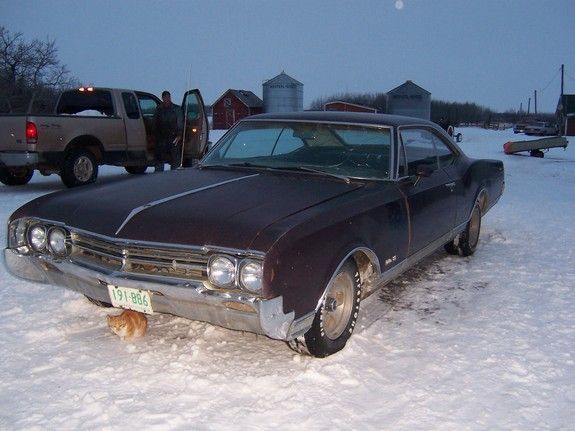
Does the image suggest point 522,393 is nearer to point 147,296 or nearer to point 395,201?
point 395,201

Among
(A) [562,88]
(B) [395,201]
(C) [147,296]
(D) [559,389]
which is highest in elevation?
(A) [562,88]

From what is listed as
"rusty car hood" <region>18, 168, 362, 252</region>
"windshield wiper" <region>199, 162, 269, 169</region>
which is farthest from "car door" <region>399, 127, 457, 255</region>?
"windshield wiper" <region>199, 162, 269, 169</region>

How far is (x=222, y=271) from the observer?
3.00 metres

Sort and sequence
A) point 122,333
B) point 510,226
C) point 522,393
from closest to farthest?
point 522,393 < point 122,333 < point 510,226

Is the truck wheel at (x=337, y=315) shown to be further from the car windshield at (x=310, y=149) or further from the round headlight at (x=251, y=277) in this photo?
the car windshield at (x=310, y=149)

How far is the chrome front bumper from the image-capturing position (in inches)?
115

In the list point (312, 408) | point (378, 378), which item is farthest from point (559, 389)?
point (312, 408)

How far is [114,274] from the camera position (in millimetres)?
3230

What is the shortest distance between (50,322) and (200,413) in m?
1.67

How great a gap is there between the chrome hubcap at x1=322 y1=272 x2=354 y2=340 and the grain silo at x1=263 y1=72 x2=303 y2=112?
4141 cm

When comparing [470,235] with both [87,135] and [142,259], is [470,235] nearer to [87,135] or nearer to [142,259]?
[142,259]

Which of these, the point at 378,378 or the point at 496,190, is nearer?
the point at 378,378

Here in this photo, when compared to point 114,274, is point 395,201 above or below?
above

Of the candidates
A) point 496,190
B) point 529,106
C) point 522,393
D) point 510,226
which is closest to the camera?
point 522,393
